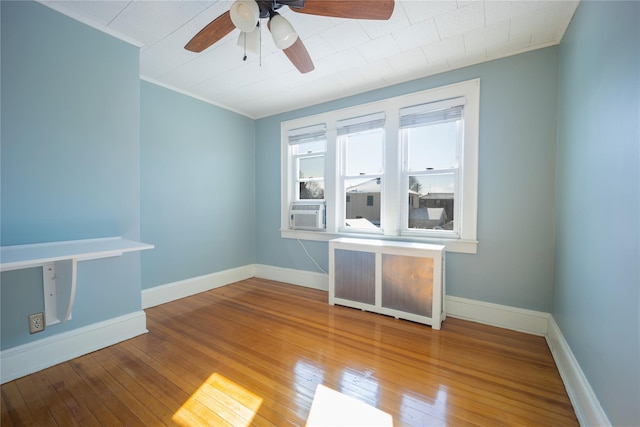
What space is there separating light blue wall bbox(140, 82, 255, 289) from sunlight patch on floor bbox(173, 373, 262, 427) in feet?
6.09

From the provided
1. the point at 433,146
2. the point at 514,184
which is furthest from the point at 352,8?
the point at 514,184

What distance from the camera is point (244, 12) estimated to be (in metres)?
1.35

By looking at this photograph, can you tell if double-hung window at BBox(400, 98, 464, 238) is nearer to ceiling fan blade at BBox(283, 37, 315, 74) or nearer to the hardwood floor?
the hardwood floor

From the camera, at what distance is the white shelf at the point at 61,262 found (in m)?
1.62

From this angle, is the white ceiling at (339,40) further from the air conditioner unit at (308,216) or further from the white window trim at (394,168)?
the air conditioner unit at (308,216)

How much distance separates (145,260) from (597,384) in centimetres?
378

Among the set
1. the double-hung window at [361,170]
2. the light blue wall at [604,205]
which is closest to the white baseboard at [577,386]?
the light blue wall at [604,205]

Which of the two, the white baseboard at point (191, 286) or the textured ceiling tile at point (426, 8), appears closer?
the textured ceiling tile at point (426, 8)

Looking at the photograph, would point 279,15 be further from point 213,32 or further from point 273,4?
point 213,32

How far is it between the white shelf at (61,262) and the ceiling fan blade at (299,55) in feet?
6.05

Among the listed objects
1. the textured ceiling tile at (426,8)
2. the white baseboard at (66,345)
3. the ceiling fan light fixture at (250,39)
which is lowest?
the white baseboard at (66,345)

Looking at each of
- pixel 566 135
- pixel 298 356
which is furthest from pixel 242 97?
pixel 566 135

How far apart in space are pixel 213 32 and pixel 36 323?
7.85 ft

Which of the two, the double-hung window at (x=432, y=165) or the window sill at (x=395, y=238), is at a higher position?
the double-hung window at (x=432, y=165)
